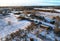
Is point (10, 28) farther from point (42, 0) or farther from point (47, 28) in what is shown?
point (42, 0)

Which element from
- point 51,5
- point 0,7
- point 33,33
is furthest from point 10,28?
point 51,5

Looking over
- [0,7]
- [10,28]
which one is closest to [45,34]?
[10,28]

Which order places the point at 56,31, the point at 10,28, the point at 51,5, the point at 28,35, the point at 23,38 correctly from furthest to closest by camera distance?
the point at 51,5
the point at 10,28
the point at 56,31
the point at 28,35
the point at 23,38

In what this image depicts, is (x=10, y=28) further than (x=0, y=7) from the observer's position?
No

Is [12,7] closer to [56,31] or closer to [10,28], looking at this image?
[10,28]

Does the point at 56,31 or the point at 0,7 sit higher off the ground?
the point at 56,31

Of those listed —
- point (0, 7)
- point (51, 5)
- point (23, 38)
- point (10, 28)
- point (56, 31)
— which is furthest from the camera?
point (51, 5)

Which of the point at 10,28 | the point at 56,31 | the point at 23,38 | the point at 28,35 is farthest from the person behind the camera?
the point at 10,28

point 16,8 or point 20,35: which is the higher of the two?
point 20,35

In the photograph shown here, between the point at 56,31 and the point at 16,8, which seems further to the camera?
the point at 16,8
